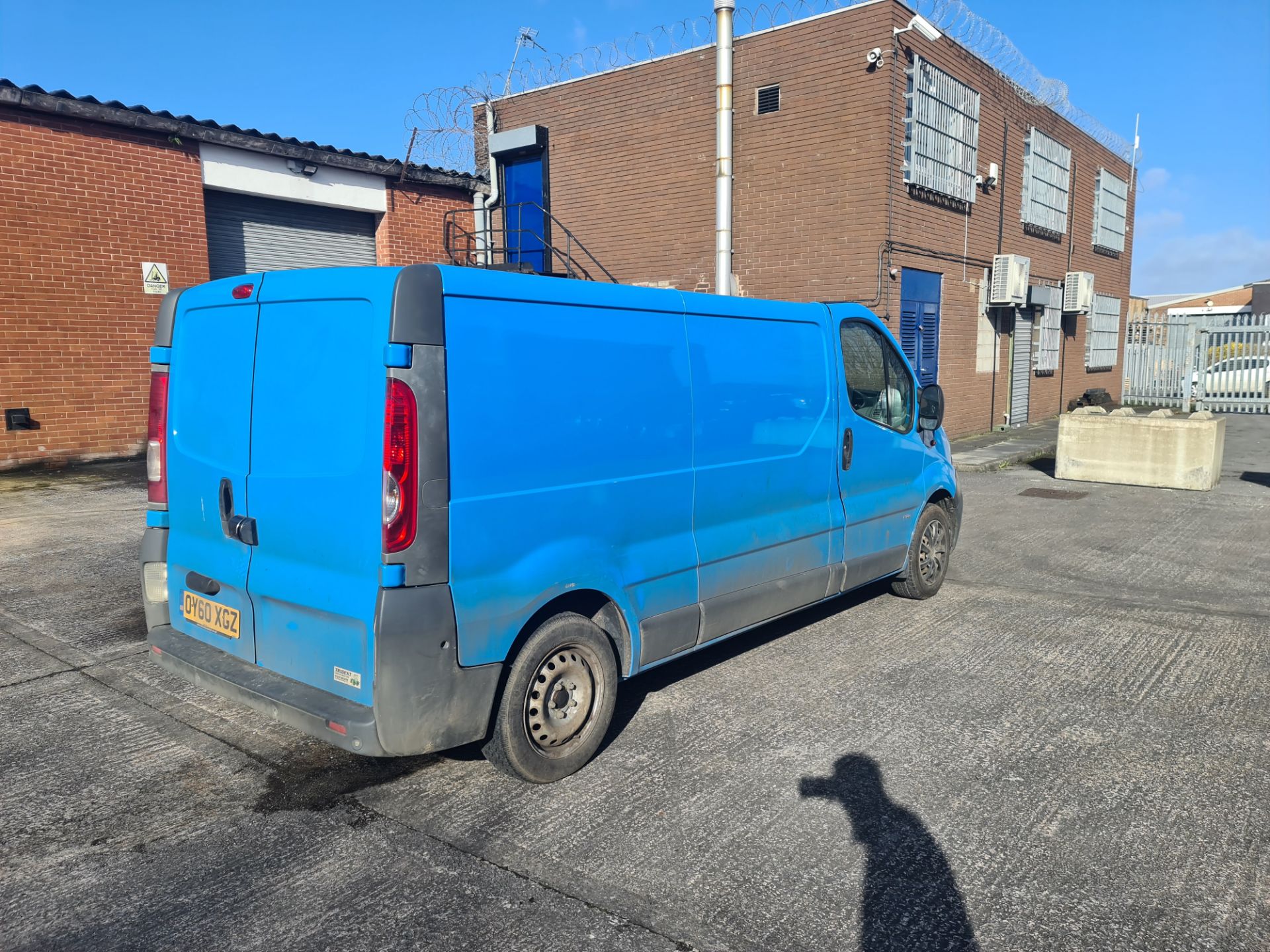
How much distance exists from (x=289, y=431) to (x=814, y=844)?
2433mm

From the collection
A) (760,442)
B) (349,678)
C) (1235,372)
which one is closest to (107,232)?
(760,442)

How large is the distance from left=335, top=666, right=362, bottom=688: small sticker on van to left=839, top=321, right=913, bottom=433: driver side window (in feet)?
10.8

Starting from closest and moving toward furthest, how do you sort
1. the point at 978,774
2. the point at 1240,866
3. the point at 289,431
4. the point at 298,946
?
the point at 298,946, the point at 1240,866, the point at 289,431, the point at 978,774

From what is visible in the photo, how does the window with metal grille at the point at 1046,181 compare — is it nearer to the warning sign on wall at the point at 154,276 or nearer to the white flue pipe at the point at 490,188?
the white flue pipe at the point at 490,188

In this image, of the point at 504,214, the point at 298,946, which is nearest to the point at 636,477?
the point at 298,946

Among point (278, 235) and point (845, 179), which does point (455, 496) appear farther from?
point (845, 179)

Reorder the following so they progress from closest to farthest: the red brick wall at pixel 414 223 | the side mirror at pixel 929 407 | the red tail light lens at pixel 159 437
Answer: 1. the red tail light lens at pixel 159 437
2. the side mirror at pixel 929 407
3. the red brick wall at pixel 414 223

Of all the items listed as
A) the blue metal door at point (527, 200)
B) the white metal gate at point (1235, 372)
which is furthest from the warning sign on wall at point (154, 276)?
the white metal gate at point (1235, 372)

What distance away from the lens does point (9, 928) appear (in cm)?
279

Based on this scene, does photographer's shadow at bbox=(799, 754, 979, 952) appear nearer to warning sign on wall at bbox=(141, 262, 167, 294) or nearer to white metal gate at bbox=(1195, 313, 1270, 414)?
warning sign on wall at bbox=(141, 262, 167, 294)

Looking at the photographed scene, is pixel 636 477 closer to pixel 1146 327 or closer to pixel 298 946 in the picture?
pixel 298 946

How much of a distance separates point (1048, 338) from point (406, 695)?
20.7 metres

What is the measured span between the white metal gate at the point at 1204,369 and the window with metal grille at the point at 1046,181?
474cm

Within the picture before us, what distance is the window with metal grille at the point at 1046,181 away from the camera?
18.9 m
